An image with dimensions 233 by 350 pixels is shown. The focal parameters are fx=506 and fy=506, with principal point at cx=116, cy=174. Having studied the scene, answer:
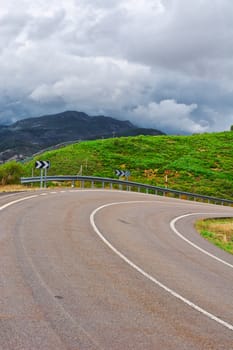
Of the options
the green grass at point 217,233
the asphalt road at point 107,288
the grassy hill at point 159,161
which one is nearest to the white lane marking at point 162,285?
the asphalt road at point 107,288

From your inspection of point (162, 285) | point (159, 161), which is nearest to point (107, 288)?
point (162, 285)

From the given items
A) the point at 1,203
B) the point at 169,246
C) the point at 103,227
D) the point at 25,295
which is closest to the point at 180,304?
the point at 25,295

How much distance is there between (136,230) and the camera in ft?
56.9

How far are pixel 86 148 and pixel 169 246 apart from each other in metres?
58.3

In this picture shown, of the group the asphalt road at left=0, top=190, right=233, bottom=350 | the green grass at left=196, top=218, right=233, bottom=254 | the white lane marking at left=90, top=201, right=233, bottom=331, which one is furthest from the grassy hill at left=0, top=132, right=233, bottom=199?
the white lane marking at left=90, top=201, right=233, bottom=331

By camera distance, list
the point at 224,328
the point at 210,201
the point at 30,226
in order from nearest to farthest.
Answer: the point at 224,328
the point at 30,226
the point at 210,201

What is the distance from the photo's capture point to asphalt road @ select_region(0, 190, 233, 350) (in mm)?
6086

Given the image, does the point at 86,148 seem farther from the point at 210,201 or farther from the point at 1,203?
the point at 1,203

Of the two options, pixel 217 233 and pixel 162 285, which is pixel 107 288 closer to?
pixel 162 285

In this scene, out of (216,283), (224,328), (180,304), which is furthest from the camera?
(216,283)

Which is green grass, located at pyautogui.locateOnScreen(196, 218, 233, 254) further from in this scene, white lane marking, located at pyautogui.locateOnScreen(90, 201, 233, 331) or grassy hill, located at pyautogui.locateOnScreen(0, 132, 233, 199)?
grassy hill, located at pyautogui.locateOnScreen(0, 132, 233, 199)

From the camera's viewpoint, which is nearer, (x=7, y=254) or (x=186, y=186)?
(x=7, y=254)

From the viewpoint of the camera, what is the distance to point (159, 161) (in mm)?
67125

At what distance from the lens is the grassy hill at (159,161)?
188ft
